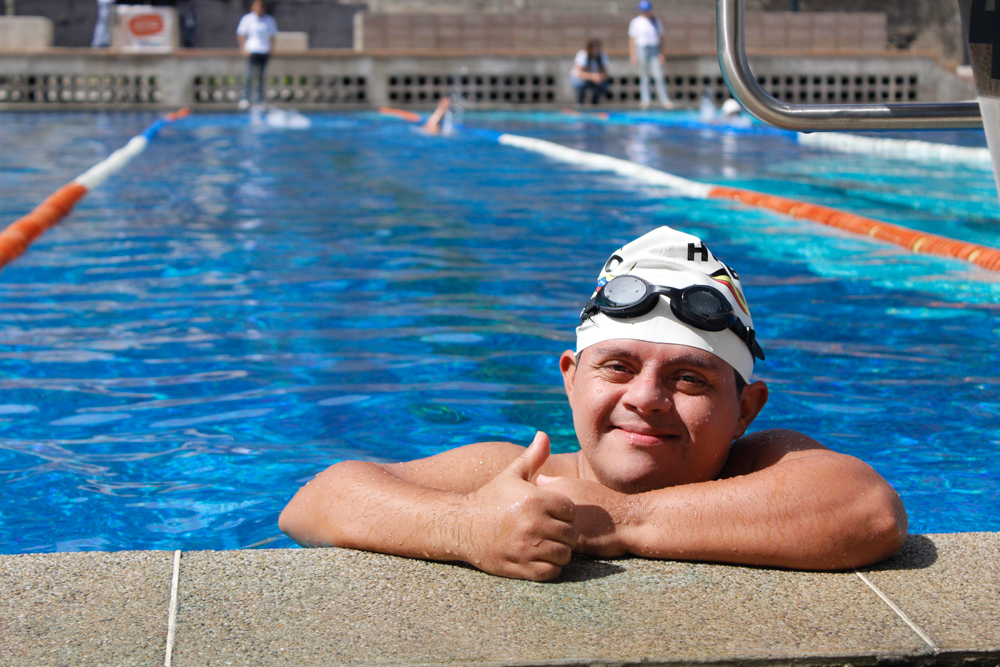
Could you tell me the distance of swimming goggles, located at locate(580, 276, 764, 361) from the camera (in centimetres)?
237

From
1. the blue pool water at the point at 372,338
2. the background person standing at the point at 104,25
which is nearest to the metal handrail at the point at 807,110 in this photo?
the blue pool water at the point at 372,338

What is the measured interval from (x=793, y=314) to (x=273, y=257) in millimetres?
3363

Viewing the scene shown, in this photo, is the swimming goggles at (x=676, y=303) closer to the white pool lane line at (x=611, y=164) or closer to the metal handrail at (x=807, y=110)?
the metal handrail at (x=807, y=110)

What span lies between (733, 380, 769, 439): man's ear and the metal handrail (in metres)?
0.79

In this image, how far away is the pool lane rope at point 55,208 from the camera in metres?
7.22

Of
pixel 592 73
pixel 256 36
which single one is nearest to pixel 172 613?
pixel 256 36

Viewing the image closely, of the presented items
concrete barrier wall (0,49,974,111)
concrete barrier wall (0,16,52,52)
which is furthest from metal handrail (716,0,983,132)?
concrete barrier wall (0,16,52,52)

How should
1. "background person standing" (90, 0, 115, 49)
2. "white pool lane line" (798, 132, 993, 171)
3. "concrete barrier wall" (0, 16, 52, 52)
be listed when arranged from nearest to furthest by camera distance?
"white pool lane line" (798, 132, 993, 171) < "concrete barrier wall" (0, 16, 52, 52) < "background person standing" (90, 0, 115, 49)

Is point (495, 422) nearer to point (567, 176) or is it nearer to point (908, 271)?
point (908, 271)

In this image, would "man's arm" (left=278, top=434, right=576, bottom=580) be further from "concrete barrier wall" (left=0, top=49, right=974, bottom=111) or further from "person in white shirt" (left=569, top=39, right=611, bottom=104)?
"concrete barrier wall" (left=0, top=49, right=974, bottom=111)

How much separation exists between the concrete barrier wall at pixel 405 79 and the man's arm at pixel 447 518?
22782 mm

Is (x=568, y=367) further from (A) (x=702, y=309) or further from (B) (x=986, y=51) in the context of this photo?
(B) (x=986, y=51)

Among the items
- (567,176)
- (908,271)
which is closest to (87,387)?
(908,271)

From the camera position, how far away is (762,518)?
212 centimetres
